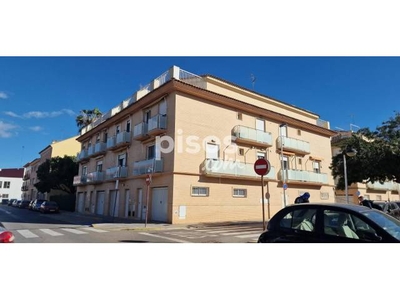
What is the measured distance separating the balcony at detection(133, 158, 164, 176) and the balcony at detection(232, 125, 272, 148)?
5.88 metres

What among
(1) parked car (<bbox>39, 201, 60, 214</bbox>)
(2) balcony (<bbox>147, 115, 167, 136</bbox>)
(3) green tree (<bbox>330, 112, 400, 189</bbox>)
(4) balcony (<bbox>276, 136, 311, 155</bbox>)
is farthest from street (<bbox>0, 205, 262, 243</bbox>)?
(1) parked car (<bbox>39, 201, 60, 214</bbox>)

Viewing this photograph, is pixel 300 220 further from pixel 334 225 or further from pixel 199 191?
pixel 199 191

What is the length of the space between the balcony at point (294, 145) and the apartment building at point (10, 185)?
80.0 meters

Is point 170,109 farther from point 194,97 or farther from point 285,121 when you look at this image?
point 285,121

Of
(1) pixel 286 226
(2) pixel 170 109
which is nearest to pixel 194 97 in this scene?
(2) pixel 170 109

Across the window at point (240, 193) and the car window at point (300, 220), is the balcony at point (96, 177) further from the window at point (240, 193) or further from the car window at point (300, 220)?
the car window at point (300, 220)

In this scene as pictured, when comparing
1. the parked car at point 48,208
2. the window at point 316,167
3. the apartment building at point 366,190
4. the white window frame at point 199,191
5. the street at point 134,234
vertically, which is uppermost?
the window at point 316,167

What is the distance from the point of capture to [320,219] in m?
4.54

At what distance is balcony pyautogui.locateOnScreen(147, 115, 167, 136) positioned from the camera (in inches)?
747

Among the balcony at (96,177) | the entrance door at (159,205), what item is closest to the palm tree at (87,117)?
the balcony at (96,177)

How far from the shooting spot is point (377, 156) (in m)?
18.4

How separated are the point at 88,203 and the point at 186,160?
1632cm

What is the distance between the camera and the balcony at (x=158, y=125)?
1897cm

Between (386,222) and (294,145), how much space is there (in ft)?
69.2
